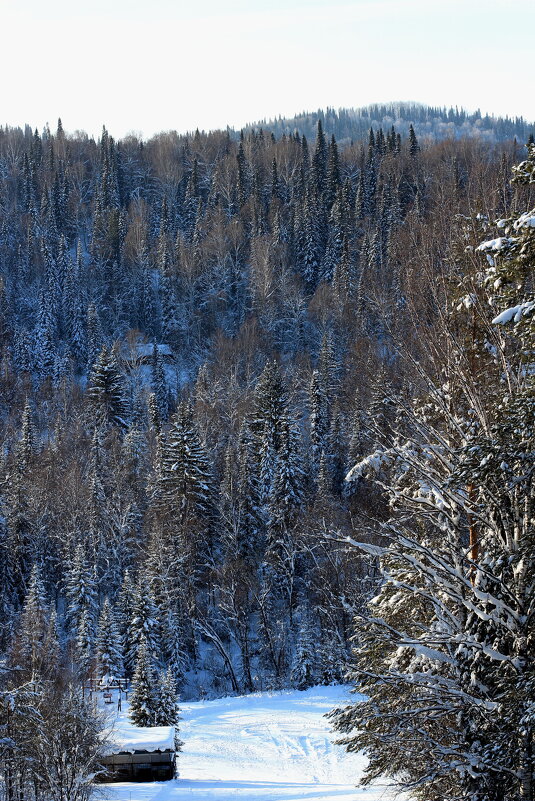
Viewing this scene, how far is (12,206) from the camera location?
4579 inches

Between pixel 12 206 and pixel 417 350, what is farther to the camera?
pixel 12 206

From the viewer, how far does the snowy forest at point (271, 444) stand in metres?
8.56

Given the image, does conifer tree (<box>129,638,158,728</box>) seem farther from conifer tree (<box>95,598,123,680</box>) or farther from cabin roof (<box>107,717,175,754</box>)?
conifer tree (<box>95,598,123,680</box>)

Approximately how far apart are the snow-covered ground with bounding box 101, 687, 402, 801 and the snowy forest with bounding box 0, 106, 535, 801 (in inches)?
71.8

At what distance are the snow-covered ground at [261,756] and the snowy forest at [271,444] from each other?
182 cm

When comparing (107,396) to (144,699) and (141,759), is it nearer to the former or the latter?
(144,699)

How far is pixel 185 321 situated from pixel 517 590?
267 ft

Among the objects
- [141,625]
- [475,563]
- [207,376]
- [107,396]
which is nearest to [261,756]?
[141,625]

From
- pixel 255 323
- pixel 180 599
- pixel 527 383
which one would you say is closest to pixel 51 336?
pixel 255 323

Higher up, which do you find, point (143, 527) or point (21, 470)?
point (21, 470)

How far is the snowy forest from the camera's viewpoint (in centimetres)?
856

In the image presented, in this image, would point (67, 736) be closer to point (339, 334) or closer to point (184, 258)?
point (339, 334)

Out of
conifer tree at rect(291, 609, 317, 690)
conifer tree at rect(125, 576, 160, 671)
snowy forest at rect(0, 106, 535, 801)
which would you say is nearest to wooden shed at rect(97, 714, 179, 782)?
snowy forest at rect(0, 106, 535, 801)

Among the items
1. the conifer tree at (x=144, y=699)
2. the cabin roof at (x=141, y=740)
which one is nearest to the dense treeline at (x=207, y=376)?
the cabin roof at (x=141, y=740)
